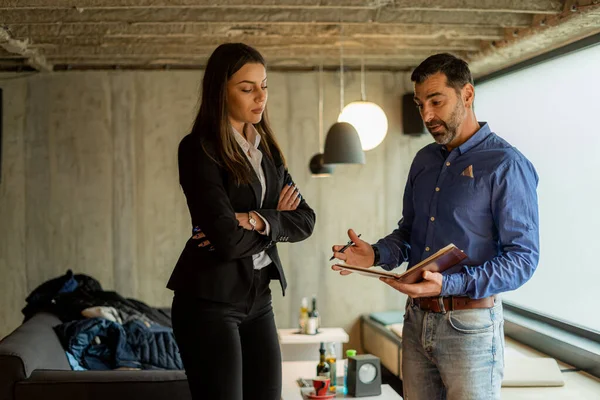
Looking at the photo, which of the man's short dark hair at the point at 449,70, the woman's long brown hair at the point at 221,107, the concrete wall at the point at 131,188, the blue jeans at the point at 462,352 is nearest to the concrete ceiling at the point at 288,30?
the concrete wall at the point at 131,188

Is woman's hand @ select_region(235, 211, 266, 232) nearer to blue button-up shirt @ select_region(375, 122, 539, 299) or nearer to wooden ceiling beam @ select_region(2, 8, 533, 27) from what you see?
blue button-up shirt @ select_region(375, 122, 539, 299)

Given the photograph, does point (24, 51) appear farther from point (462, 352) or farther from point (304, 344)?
point (462, 352)

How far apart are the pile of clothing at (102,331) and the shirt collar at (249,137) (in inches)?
94.9

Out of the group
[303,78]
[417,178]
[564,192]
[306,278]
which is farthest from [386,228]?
[417,178]

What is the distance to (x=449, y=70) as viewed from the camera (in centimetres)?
223

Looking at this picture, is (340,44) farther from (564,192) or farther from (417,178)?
(417,178)

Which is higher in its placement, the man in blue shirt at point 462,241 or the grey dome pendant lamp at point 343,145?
the grey dome pendant lamp at point 343,145

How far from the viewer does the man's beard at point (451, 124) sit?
2238 mm

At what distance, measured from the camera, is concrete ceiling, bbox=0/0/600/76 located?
4.01m

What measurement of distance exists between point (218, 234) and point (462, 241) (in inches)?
28.3

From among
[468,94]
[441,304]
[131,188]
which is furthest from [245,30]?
[441,304]

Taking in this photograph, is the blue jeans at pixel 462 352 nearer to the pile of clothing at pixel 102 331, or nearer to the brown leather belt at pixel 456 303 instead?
the brown leather belt at pixel 456 303

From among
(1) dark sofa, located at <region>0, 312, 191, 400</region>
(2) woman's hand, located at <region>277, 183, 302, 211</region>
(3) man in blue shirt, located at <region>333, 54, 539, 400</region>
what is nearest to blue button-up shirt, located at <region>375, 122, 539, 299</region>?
(3) man in blue shirt, located at <region>333, 54, 539, 400</region>

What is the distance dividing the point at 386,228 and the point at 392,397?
2783mm
